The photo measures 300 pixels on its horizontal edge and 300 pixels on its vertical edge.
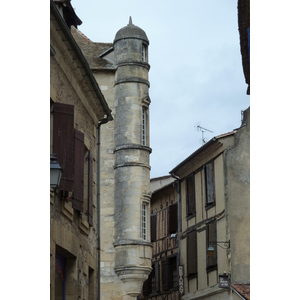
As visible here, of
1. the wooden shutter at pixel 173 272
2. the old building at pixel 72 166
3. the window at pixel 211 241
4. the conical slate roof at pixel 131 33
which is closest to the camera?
the old building at pixel 72 166

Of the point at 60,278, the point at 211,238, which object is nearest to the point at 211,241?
the point at 211,238

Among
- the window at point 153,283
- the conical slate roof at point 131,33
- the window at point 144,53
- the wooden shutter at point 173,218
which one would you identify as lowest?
the window at point 153,283

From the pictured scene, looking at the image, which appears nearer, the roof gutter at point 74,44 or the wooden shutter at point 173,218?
the roof gutter at point 74,44

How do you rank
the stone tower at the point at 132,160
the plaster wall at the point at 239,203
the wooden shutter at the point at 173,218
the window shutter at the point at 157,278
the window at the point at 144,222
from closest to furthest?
the plaster wall at the point at 239,203, the stone tower at the point at 132,160, the window at the point at 144,222, the wooden shutter at the point at 173,218, the window shutter at the point at 157,278

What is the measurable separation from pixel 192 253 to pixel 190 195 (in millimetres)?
2166

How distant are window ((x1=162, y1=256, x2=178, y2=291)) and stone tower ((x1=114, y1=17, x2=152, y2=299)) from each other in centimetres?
598

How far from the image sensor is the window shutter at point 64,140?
45.9ft

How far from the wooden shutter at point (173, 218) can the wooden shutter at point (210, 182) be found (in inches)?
223

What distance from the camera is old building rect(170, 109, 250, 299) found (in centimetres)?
2622

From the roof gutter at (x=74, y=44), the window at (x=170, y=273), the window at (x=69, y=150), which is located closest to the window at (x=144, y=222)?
the window at (x=170, y=273)

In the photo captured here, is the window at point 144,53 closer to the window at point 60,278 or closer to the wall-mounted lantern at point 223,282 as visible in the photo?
the wall-mounted lantern at point 223,282

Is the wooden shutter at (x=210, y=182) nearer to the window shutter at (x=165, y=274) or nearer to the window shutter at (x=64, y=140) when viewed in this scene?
the window shutter at (x=165, y=274)

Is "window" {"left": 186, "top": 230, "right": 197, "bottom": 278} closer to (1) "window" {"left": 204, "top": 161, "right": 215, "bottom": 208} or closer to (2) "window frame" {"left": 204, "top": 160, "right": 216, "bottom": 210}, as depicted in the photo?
(2) "window frame" {"left": 204, "top": 160, "right": 216, "bottom": 210}

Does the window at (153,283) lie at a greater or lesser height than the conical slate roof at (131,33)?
lesser
